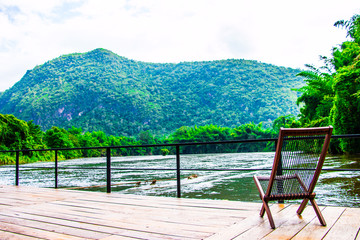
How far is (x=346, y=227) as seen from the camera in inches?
83.4

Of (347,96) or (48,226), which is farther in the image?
(347,96)

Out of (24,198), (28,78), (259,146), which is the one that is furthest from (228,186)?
(28,78)

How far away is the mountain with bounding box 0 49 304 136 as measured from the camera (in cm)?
6259

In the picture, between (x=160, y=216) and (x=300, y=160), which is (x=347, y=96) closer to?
(x=300, y=160)

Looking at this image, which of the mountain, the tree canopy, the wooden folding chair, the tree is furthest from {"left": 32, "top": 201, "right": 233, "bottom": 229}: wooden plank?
the mountain

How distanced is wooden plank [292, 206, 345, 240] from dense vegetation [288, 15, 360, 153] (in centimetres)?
1295

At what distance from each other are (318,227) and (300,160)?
0.48 meters

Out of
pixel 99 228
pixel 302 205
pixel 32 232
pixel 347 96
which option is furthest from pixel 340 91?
pixel 32 232

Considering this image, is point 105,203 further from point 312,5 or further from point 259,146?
point 259,146

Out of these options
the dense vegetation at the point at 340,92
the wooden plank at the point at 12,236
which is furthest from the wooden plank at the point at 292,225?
the dense vegetation at the point at 340,92

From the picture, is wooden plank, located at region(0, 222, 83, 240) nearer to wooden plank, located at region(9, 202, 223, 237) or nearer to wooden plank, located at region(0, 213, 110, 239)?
wooden plank, located at region(0, 213, 110, 239)

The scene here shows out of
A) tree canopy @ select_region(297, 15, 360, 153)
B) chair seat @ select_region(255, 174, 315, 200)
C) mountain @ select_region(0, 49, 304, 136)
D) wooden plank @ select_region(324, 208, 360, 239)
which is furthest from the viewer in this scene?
mountain @ select_region(0, 49, 304, 136)

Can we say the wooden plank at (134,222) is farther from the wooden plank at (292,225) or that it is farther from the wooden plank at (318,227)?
the wooden plank at (318,227)

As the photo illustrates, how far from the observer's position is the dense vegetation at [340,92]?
15.0 m
